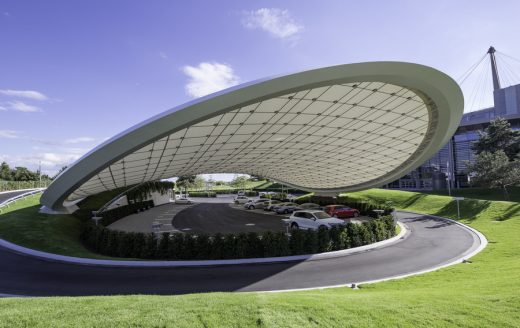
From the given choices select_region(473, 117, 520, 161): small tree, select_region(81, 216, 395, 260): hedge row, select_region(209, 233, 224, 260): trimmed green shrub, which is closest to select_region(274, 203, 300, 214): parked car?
select_region(81, 216, 395, 260): hedge row

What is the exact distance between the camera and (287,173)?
46812 millimetres

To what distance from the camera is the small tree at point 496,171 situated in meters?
42.0

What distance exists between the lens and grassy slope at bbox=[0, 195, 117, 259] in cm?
1773

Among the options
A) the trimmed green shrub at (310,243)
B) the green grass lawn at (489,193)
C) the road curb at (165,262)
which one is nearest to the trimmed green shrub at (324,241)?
the trimmed green shrub at (310,243)

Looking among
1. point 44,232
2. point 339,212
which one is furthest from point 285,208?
point 44,232

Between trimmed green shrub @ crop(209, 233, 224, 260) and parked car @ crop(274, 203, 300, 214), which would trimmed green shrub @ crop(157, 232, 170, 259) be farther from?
parked car @ crop(274, 203, 300, 214)

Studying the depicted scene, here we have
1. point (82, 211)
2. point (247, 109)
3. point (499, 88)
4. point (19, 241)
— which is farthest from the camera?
point (499, 88)

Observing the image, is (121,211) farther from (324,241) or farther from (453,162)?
(453,162)

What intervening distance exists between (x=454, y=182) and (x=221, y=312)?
74.6m

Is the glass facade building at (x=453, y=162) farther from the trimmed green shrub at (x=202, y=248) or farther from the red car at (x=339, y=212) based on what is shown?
the trimmed green shrub at (x=202, y=248)

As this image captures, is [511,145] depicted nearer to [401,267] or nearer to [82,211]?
[401,267]

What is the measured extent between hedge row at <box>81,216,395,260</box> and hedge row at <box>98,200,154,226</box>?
1140 cm

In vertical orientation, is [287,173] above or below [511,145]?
below

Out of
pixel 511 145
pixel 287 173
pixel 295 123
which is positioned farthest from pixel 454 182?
pixel 295 123
